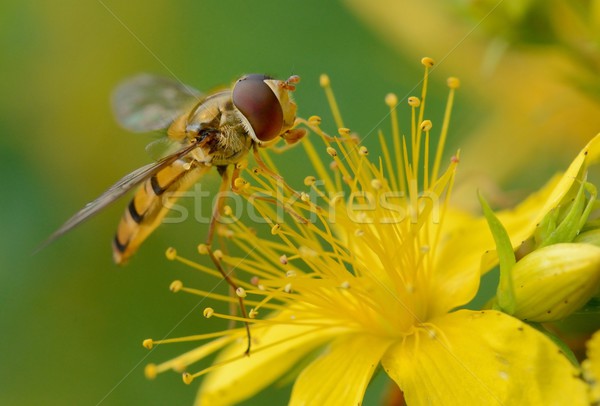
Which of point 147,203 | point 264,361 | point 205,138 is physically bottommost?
point 264,361

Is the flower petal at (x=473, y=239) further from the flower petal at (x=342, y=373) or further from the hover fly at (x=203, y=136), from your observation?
the hover fly at (x=203, y=136)

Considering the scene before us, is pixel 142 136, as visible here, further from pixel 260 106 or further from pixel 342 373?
pixel 342 373

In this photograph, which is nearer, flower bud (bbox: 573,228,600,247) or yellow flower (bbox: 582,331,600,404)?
yellow flower (bbox: 582,331,600,404)

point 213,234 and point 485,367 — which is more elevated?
point 213,234

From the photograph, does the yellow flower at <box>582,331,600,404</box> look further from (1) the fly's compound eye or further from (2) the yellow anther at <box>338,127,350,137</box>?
(1) the fly's compound eye

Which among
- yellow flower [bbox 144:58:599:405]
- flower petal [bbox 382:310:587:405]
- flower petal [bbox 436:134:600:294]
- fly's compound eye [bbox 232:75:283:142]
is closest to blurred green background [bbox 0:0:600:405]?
flower petal [bbox 436:134:600:294]

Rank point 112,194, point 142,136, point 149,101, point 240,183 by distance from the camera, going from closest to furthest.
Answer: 1. point 112,194
2. point 240,183
3. point 149,101
4. point 142,136

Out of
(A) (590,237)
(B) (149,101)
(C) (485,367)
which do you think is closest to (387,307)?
(C) (485,367)
